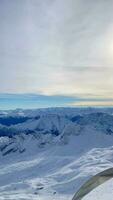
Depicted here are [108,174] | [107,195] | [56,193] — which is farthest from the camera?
[56,193]

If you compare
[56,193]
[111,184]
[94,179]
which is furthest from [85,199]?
[56,193]

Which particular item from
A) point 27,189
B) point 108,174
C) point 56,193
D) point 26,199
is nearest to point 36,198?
point 26,199

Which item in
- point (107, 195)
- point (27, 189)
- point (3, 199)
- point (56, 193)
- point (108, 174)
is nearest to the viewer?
point (107, 195)

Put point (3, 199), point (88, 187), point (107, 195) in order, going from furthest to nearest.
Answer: point (3, 199) < point (88, 187) < point (107, 195)

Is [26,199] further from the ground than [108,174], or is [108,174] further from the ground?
[108,174]

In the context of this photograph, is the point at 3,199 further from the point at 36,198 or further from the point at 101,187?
the point at 101,187

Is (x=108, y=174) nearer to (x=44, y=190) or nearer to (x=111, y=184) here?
(x=111, y=184)

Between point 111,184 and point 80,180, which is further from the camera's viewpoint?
point 80,180

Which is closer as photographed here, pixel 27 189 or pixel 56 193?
pixel 56 193

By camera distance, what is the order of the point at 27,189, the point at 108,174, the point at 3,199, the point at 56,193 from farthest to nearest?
1. the point at 27,189
2. the point at 56,193
3. the point at 3,199
4. the point at 108,174
